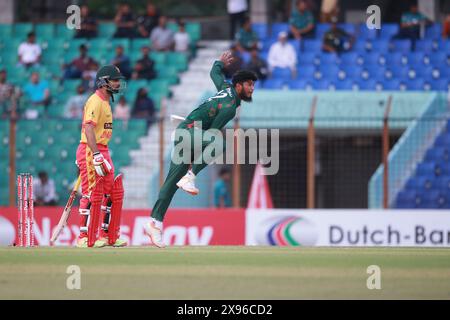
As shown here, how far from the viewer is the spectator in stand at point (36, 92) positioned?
28156mm

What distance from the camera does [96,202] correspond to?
14906 mm

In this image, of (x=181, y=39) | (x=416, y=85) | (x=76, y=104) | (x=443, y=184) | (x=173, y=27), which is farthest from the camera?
(x=173, y=27)

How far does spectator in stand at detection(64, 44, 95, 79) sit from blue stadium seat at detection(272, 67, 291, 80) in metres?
4.66

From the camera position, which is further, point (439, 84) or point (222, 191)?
point (439, 84)

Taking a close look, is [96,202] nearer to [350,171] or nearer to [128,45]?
[350,171]

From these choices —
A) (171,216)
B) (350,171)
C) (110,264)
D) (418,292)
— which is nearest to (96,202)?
(110,264)

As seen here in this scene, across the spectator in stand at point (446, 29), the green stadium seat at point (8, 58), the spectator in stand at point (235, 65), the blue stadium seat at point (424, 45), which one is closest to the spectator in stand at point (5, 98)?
the green stadium seat at point (8, 58)

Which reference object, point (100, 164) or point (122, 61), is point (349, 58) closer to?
point (122, 61)

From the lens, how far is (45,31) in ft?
100

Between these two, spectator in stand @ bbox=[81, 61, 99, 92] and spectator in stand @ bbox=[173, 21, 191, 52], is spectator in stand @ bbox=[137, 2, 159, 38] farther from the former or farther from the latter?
spectator in stand @ bbox=[81, 61, 99, 92]

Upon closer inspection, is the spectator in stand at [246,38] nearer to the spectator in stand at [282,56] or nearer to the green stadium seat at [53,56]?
the spectator in stand at [282,56]

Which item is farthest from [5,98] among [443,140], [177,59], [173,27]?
[443,140]

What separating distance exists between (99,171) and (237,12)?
52.7 ft

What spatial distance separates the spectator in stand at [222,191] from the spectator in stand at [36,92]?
5.90m
